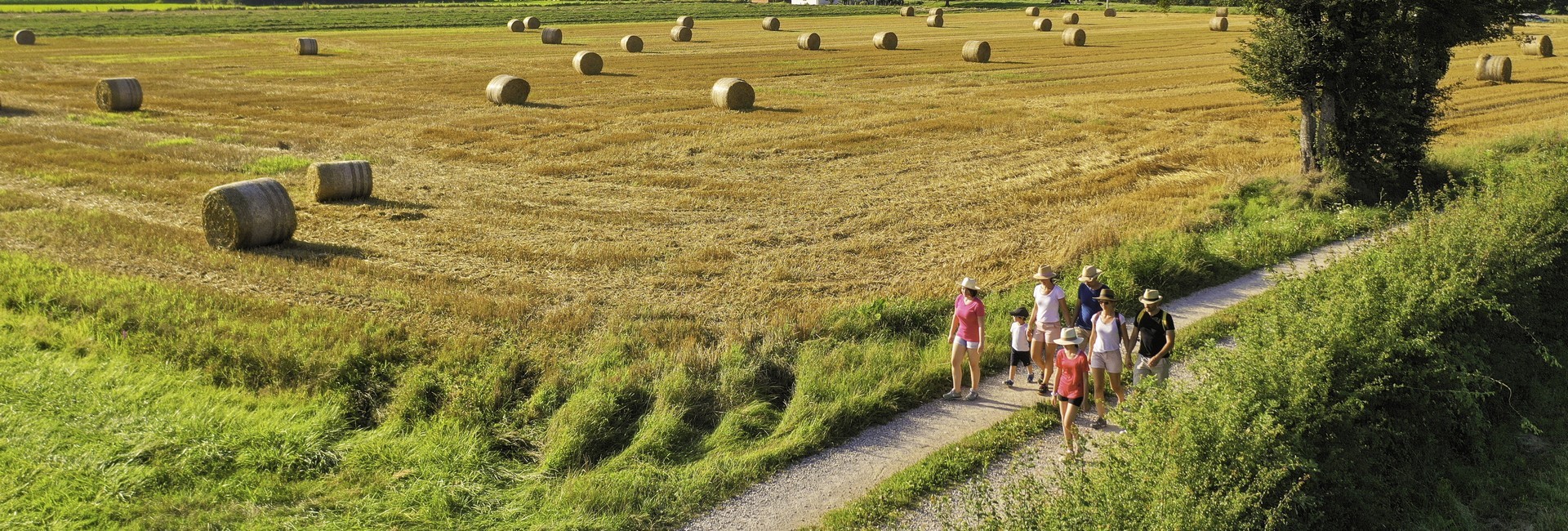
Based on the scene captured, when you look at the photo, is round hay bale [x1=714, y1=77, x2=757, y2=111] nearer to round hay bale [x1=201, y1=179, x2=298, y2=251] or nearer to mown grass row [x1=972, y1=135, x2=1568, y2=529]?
round hay bale [x1=201, y1=179, x2=298, y2=251]

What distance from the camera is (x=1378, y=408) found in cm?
832

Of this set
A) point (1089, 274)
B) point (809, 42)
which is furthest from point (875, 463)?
point (809, 42)

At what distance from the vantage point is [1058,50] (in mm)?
54562

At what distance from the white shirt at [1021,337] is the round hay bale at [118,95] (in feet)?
100

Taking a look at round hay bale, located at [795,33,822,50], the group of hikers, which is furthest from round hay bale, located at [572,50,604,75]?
the group of hikers

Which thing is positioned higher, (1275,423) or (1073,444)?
(1275,423)

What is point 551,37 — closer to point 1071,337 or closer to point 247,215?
point 247,215

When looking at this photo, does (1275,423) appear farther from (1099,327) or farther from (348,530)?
(348,530)

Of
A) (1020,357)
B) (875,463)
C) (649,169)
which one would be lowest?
(875,463)

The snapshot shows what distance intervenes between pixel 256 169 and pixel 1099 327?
18.6m

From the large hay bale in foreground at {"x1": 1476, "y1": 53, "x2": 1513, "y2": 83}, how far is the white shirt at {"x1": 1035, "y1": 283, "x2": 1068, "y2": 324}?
1400 inches

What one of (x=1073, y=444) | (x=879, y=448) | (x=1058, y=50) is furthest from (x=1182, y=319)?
(x=1058, y=50)

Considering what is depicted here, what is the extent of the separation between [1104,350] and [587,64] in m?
36.2

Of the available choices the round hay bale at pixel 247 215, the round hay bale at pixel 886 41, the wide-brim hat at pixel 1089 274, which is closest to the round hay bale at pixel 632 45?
the round hay bale at pixel 886 41
